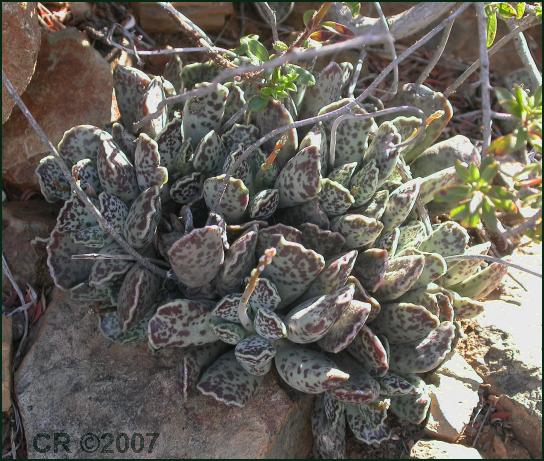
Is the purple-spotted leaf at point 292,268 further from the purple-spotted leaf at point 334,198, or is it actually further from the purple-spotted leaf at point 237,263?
the purple-spotted leaf at point 334,198

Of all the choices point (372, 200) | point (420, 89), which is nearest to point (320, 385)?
point (372, 200)

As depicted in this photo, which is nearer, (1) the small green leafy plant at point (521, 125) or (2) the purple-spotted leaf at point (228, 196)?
(1) the small green leafy plant at point (521, 125)

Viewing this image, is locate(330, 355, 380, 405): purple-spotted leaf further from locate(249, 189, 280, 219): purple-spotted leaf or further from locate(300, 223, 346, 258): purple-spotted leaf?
locate(249, 189, 280, 219): purple-spotted leaf

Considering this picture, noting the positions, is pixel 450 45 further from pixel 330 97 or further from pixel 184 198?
pixel 184 198

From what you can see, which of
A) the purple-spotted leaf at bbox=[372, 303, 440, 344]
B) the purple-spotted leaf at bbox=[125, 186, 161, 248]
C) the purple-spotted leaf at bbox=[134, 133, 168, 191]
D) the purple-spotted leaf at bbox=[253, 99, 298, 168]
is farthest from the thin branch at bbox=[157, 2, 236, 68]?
the purple-spotted leaf at bbox=[372, 303, 440, 344]

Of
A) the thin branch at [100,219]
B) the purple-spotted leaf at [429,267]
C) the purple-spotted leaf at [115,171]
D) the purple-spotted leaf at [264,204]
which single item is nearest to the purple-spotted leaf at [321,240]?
the purple-spotted leaf at [264,204]

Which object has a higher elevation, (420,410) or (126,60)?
(126,60)

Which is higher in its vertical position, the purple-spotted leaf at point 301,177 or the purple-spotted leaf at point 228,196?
the purple-spotted leaf at point 301,177
